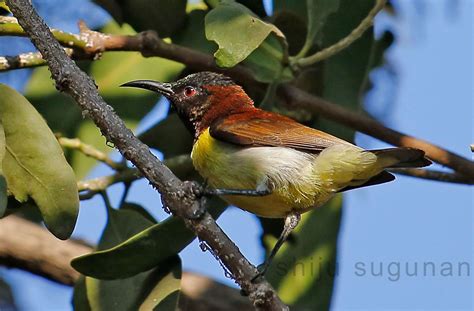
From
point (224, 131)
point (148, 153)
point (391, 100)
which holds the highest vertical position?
point (148, 153)

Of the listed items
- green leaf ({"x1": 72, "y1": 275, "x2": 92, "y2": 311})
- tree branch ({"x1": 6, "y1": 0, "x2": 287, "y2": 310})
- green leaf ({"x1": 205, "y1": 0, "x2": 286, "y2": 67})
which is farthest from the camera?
green leaf ({"x1": 72, "y1": 275, "x2": 92, "y2": 311})

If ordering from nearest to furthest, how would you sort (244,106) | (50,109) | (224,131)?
(224,131)
(244,106)
(50,109)

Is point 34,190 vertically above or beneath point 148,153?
beneath

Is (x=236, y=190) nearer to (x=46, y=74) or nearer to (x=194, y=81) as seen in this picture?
(x=194, y=81)

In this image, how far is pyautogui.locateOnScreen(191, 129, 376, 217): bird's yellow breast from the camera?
3969 millimetres

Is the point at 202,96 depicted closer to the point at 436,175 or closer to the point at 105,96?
the point at 105,96

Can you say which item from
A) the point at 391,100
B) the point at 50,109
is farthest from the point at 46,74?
the point at 391,100

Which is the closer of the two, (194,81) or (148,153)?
(148,153)

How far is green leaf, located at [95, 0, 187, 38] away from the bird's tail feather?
4.06ft

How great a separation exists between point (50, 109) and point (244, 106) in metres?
0.91

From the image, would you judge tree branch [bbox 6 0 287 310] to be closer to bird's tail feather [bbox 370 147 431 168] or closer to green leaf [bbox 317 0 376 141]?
bird's tail feather [bbox 370 147 431 168]

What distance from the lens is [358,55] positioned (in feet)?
15.8

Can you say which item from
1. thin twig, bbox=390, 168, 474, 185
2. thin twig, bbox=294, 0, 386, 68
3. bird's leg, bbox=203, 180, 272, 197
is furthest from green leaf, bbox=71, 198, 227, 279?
thin twig, bbox=390, 168, 474, 185

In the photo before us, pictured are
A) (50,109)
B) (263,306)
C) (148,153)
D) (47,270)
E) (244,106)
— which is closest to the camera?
(148,153)
